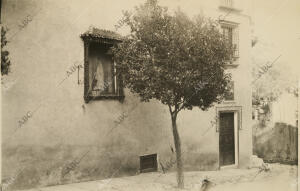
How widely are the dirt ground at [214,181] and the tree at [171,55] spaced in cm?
179

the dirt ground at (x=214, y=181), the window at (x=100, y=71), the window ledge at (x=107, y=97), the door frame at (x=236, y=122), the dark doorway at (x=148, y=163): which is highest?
the window at (x=100, y=71)

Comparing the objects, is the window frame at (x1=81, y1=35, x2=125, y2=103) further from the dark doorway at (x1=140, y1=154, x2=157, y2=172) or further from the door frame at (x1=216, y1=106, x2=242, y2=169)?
the door frame at (x1=216, y1=106, x2=242, y2=169)

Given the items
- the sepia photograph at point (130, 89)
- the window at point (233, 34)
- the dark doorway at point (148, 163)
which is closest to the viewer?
the sepia photograph at point (130, 89)

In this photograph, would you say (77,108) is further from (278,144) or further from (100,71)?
(278,144)

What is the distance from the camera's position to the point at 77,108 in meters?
7.45

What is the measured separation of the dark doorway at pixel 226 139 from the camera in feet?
34.8

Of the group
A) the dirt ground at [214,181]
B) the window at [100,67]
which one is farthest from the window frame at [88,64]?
the dirt ground at [214,181]

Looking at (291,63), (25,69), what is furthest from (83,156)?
(291,63)

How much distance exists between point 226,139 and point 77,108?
15.8 ft

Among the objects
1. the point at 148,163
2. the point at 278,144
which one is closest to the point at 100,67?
the point at 148,163

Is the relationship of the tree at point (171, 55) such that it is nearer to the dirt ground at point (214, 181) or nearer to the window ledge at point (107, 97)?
the window ledge at point (107, 97)

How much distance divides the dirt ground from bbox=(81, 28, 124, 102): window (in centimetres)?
168

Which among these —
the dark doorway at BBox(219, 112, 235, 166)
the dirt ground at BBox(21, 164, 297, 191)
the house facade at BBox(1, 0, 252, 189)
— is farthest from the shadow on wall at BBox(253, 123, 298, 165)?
the house facade at BBox(1, 0, 252, 189)

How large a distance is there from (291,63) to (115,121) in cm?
399
